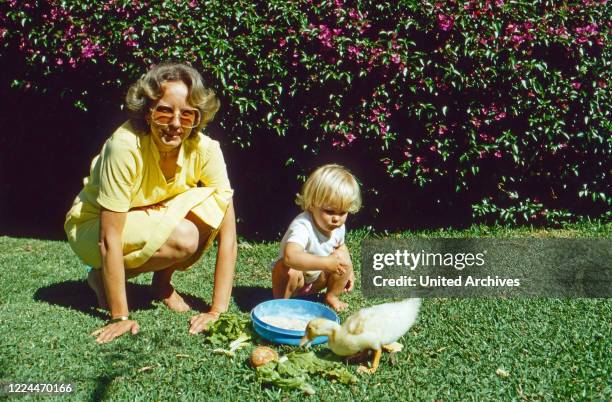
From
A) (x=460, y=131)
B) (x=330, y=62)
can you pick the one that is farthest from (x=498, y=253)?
(x=330, y=62)

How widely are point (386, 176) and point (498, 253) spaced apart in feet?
3.74

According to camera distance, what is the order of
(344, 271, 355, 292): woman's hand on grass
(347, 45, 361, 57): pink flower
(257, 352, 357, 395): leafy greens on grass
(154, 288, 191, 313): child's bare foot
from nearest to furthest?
1. (257, 352, 357, 395): leafy greens on grass
2. (154, 288, 191, 313): child's bare foot
3. (344, 271, 355, 292): woman's hand on grass
4. (347, 45, 361, 57): pink flower

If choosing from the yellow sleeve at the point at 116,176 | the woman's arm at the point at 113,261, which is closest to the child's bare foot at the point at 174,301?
the woman's arm at the point at 113,261

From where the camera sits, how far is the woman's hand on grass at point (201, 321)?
3.25m

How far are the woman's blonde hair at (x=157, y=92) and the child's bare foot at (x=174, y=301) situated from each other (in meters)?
1.05

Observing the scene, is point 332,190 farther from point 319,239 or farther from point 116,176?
point 116,176

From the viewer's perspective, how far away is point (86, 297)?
12.9ft

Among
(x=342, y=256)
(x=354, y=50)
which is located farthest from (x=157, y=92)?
(x=354, y=50)

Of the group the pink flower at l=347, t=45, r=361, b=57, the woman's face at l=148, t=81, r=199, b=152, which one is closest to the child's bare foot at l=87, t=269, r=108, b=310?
the woman's face at l=148, t=81, r=199, b=152

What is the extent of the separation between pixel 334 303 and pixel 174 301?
97 cm

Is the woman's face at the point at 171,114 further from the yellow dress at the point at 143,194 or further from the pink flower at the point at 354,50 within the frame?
the pink flower at the point at 354,50

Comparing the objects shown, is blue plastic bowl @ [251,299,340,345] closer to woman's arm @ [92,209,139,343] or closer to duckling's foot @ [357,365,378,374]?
duckling's foot @ [357,365,378,374]

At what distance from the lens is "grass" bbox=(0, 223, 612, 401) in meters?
2.65

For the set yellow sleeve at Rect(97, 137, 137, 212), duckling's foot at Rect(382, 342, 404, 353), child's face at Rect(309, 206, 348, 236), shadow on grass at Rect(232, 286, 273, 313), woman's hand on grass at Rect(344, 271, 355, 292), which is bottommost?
shadow on grass at Rect(232, 286, 273, 313)
